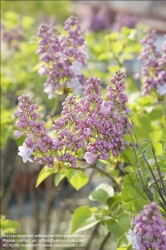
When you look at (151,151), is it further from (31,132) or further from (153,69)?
(153,69)

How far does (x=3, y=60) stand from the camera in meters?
3.47

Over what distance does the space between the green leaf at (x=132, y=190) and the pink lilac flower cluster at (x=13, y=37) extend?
2.10 m

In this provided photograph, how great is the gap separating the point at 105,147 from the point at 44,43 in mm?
634

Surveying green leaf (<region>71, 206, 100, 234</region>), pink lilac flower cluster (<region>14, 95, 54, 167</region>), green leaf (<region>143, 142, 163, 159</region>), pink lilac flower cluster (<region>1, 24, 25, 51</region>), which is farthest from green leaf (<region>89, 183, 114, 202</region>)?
pink lilac flower cluster (<region>1, 24, 25, 51</region>)

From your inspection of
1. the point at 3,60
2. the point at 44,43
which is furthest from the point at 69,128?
the point at 3,60

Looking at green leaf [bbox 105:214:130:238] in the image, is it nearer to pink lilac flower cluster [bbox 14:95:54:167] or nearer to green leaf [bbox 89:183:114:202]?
green leaf [bbox 89:183:114:202]

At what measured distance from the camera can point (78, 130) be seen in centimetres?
132

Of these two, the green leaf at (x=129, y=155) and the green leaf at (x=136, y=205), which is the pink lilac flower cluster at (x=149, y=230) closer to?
the green leaf at (x=136, y=205)

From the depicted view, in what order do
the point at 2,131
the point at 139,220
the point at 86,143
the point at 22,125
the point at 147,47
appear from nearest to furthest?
the point at 139,220, the point at 22,125, the point at 86,143, the point at 147,47, the point at 2,131

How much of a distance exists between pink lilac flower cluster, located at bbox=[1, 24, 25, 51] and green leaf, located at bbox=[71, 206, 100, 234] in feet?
6.12

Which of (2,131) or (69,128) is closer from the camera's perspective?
(69,128)

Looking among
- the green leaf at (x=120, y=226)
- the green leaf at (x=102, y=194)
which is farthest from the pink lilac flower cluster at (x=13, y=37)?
the green leaf at (x=120, y=226)

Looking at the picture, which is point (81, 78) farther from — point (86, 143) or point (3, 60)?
point (3, 60)

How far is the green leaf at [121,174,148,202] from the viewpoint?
1305 mm
